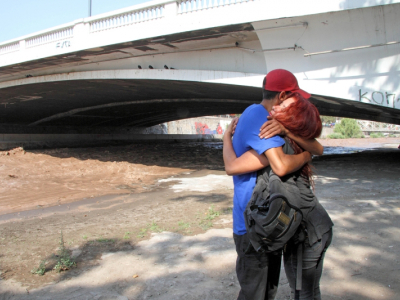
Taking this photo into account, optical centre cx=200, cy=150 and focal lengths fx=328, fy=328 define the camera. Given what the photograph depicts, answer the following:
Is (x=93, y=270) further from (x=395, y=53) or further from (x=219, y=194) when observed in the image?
(x=395, y=53)

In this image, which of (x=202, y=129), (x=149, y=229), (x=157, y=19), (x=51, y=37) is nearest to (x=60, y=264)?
(x=149, y=229)

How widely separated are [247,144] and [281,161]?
0.21 metres

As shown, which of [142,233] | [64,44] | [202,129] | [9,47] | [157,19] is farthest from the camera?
[202,129]

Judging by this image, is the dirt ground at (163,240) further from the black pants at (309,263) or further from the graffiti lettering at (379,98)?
the graffiti lettering at (379,98)

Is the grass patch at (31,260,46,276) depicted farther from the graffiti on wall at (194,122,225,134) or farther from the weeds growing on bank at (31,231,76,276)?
the graffiti on wall at (194,122,225,134)

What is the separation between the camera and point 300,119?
1.68 m

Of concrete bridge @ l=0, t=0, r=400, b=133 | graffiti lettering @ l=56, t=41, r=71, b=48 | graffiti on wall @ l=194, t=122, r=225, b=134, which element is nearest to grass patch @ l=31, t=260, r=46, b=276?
concrete bridge @ l=0, t=0, r=400, b=133

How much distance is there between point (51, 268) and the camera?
350 centimetres

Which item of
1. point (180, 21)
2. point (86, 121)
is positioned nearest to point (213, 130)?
point (86, 121)

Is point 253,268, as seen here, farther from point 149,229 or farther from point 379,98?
point 379,98

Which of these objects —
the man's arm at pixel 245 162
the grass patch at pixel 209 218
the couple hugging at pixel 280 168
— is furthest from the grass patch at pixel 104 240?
the man's arm at pixel 245 162

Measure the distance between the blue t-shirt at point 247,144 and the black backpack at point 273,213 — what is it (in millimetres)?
106

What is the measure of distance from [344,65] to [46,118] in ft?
70.4

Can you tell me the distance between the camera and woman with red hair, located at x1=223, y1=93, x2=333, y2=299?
5.50ft
